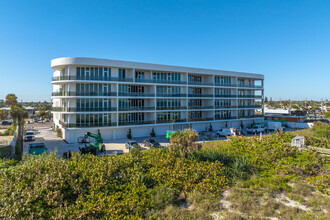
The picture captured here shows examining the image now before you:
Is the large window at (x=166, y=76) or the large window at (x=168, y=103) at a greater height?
the large window at (x=166, y=76)

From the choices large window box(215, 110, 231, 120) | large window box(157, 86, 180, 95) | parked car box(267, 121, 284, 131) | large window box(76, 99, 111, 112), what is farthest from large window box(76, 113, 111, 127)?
parked car box(267, 121, 284, 131)

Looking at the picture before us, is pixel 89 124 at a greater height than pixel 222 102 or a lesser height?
lesser

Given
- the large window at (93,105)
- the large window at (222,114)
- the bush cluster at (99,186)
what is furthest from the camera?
the large window at (222,114)

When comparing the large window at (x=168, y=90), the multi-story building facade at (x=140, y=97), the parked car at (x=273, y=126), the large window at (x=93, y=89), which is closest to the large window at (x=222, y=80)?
the multi-story building facade at (x=140, y=97)

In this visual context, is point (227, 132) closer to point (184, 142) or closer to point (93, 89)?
point (184, 142)

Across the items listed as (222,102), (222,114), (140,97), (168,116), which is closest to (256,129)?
(222,114)

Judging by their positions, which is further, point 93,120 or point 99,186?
point 93,120

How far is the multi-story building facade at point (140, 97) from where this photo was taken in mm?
29672

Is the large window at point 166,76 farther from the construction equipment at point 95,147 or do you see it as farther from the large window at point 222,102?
the construction equipment at point 95,147

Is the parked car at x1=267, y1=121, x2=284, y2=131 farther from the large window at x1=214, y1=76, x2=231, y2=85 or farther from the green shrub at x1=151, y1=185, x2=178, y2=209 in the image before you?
the green shrub at x1=151, y1=185, x2=178, y2=209

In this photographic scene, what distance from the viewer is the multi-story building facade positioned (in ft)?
97.3

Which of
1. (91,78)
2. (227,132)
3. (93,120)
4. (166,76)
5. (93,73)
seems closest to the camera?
(91,78)

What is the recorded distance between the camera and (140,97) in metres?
33.8

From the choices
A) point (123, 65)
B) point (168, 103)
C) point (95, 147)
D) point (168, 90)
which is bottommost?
point (95, 147)
